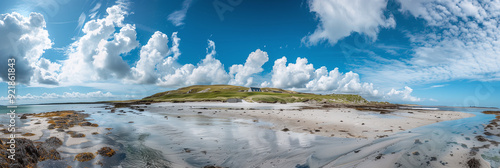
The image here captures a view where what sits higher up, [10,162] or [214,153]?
[10,162]

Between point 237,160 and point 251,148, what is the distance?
82.3 inches

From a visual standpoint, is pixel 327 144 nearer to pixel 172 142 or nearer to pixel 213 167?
pixel 213 167

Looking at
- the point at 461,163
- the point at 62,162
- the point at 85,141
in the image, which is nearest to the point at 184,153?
the point at 62,162

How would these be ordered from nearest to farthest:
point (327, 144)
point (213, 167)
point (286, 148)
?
point (213, 167) < point (286, 148) < point (327, 144)

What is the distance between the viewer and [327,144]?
12586 millimetres

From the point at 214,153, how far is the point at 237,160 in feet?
5.70

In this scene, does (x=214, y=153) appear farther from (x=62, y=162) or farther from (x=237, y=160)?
(x=62, y=162)

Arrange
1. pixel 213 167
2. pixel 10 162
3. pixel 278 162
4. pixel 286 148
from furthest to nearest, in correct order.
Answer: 1. pixel 286 148
2. pixel 278 162
3. pixel 213 167
4. pixel 10 162

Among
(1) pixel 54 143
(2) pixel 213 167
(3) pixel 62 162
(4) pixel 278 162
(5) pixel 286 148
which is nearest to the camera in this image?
(3) pixel 62 162

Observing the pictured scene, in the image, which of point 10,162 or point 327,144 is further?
point 327,144

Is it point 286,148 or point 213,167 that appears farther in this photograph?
point 286,148

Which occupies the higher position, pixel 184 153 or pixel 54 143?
pixel 54 143

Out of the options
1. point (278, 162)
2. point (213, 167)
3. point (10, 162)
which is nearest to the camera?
point (10, 162)

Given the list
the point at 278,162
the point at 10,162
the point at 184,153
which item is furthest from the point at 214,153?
the point at 10,162
